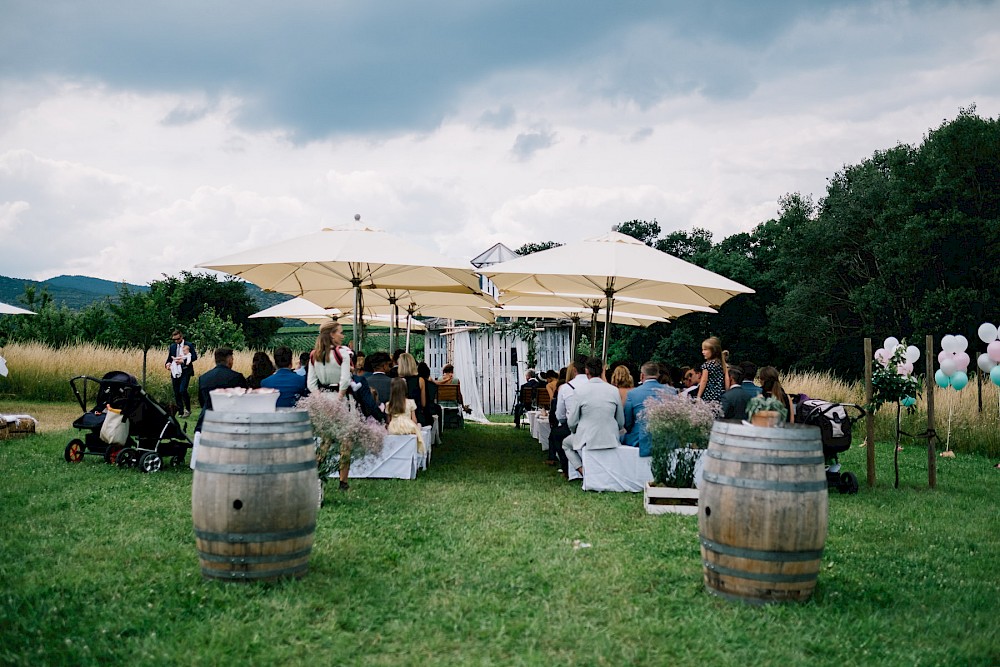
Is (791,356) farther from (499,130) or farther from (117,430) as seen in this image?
(117,430)

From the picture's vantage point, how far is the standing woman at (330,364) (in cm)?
736

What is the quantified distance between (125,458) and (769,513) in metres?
7.06

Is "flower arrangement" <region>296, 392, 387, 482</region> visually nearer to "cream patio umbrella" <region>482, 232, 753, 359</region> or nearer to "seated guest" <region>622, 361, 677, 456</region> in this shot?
"cream patio umbrella" <region>482, 232, 753, 359</region>

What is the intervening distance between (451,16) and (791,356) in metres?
27.2

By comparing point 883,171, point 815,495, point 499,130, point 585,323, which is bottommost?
point 815,495

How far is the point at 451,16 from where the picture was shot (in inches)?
438

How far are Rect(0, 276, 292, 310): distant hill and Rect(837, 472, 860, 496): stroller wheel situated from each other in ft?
93.9

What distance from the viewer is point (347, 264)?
9930 millimetres

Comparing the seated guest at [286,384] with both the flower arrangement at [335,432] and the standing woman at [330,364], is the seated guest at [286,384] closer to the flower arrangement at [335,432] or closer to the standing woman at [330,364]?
A: the standing woman at [330,364]

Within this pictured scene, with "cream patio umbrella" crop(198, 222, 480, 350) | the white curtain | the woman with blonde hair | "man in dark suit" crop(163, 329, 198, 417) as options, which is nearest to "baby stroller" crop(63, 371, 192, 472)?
"cream patio umbrella" crop(198, 222, 480, 350)

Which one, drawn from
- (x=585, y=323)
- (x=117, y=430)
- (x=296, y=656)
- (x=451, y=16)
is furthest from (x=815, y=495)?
(x=585, y=323)

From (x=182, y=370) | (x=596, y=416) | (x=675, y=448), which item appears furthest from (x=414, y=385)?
(x=182, y=370)

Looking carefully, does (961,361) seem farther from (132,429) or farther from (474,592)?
(132,429)

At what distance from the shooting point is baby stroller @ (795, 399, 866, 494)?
797cm
